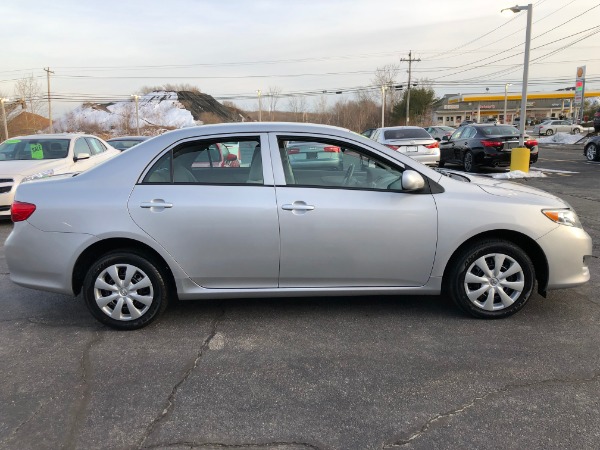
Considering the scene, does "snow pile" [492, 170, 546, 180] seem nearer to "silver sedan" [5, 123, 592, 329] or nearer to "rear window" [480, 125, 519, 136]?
"rear window" [480, 125, 519, 136]

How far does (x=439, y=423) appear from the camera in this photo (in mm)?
2580

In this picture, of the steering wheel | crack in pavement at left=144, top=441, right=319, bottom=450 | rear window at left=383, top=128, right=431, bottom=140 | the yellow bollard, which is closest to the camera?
crack in pavement at left=144, top=441, right=319, bottom=450

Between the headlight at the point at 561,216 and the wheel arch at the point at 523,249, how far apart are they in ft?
0.83

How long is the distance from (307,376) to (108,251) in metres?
1.95

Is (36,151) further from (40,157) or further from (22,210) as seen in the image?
(22,210)

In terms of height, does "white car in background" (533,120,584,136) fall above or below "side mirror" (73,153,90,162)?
above

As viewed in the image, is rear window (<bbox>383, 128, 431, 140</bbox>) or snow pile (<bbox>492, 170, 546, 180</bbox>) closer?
snow pile (<bbox>492, 170, 546, 180</bbox>)

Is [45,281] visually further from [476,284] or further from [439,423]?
[476,284]

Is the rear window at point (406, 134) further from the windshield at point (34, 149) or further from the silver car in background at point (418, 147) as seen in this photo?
the windshield at point (34, 149)

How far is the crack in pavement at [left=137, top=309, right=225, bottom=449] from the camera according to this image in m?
2.57

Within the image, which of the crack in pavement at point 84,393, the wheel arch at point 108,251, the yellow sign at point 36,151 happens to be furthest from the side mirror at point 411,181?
the yellow sign at point 36,151

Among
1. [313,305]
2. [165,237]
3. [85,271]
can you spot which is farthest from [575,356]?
[85,271]

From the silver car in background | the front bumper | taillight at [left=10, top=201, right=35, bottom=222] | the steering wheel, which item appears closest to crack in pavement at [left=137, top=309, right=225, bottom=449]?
the steering wheel

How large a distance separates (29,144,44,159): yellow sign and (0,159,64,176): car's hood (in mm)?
382
